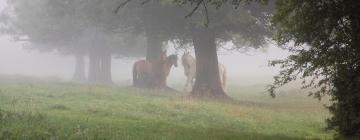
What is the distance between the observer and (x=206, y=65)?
109 feet

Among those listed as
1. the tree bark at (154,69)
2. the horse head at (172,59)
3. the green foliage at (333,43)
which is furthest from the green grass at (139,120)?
the horse head at (172,59)

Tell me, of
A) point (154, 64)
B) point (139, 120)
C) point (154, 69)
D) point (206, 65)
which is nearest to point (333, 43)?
point (139, 120)

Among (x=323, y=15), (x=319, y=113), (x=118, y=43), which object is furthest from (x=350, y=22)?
(x=118, y=43)

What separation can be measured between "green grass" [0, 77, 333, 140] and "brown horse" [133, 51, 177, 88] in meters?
11.9

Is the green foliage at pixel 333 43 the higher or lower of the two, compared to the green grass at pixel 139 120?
higher

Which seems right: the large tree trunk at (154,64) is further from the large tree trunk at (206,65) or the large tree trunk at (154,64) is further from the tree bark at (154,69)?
the large tree trunk at (206,65)

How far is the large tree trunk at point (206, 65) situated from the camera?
32.7 meters

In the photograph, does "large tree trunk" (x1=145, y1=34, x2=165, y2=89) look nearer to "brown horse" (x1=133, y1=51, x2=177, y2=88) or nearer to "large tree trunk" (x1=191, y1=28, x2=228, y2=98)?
"brown horse" (x1=133, y1=51, x2=177, y2=88)

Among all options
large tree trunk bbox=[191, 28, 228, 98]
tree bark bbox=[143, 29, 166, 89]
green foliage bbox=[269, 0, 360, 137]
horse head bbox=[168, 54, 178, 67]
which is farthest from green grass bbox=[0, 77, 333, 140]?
horse head bbox=[168, 54, 178, 67]

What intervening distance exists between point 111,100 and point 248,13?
30.2 feet

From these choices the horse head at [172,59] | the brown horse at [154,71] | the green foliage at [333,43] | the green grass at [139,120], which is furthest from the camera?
the horse head at [172,59]

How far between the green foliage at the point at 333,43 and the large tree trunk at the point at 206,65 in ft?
58.8

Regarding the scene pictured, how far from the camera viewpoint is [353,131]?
14359mm

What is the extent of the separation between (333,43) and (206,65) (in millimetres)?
19150
